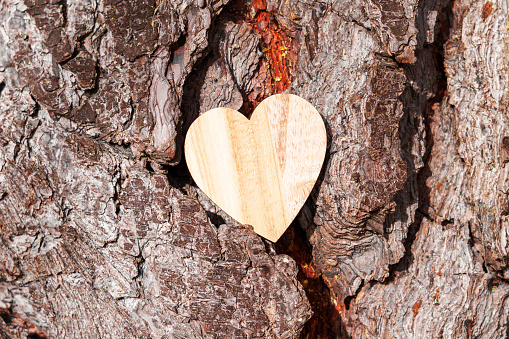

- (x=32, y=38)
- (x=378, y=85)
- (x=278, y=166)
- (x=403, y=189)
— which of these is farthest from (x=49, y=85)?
(x=403, y=189)

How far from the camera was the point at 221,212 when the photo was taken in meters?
1.97

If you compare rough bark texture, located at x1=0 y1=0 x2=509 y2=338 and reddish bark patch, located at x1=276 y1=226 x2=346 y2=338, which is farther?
reddish bark patch, located at x1=276 y1=226 x2=346 y2=338

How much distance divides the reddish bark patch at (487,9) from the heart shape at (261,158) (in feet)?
2.85

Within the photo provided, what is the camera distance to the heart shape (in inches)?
71.4

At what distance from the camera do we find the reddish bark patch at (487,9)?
188 centimetres

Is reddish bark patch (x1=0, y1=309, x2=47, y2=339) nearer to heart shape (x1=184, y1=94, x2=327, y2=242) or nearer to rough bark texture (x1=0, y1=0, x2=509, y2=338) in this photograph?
rough bark texture (x1=0, y1=0, x2=509, y2=338)

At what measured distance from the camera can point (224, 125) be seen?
1825mm

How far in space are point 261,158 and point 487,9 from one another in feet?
3.84

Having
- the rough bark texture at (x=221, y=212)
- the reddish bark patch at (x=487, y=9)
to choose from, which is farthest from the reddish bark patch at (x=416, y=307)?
the reddish bark patch at (x=487, y=9)

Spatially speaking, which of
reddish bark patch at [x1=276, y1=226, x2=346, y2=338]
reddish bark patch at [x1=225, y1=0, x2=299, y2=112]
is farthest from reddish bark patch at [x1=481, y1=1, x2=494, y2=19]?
reddish bark patch at [x1=276, y1=226, x2=346, y2=338]

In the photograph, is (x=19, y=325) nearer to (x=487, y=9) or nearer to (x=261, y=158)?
(x=261, y=158)

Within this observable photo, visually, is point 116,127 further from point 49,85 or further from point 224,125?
point 224,125

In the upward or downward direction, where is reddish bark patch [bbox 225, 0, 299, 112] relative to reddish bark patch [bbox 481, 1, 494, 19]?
downward

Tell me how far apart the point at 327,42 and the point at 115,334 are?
5.32ft
